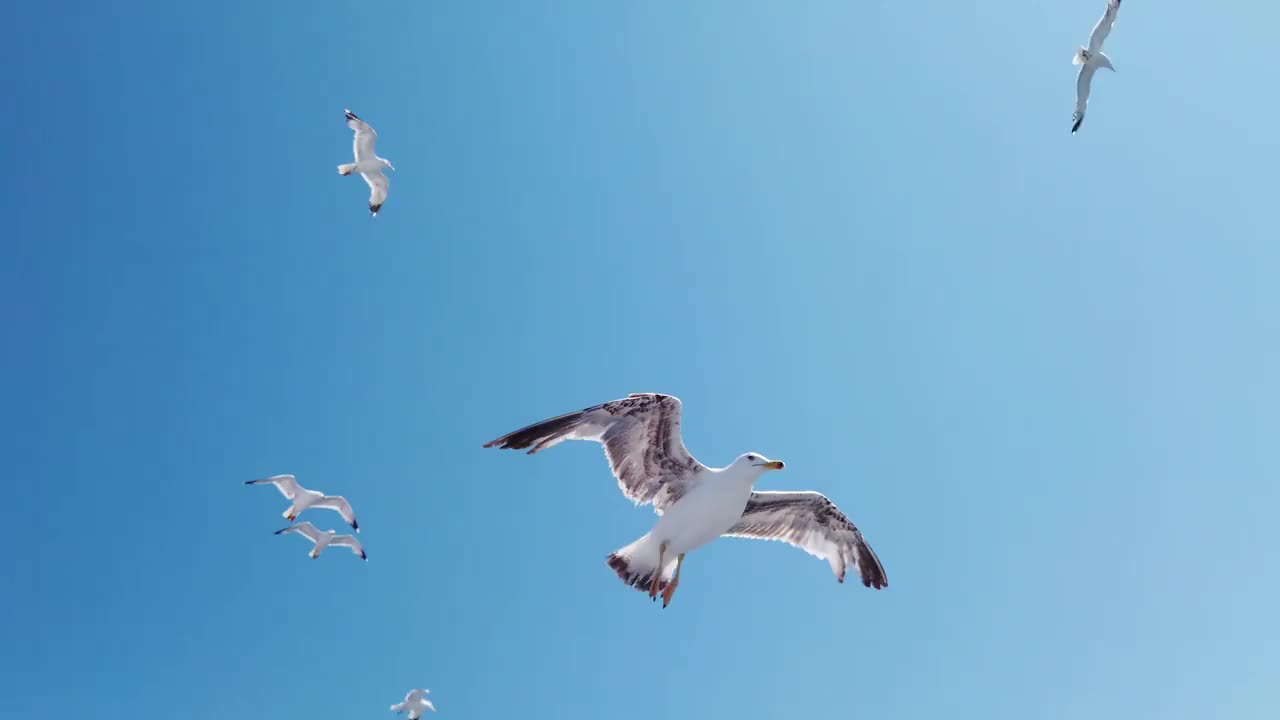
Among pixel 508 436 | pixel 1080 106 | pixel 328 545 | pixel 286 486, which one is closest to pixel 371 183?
pixel 286 486

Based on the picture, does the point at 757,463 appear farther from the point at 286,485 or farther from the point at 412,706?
the point at 412,706

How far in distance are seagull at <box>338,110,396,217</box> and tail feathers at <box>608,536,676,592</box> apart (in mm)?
11687

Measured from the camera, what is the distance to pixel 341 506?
21.7 meters

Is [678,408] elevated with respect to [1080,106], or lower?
lower

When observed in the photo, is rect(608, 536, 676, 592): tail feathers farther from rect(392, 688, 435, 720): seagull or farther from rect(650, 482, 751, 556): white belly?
rect(392, 688, 435, 720): seagull

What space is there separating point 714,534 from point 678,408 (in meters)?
1.64

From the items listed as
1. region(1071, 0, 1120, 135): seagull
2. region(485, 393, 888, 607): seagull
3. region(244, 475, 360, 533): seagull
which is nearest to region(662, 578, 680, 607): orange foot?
region(485, 393, 888, 607): seagull

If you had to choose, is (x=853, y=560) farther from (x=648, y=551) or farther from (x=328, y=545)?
(x=328, y=545)

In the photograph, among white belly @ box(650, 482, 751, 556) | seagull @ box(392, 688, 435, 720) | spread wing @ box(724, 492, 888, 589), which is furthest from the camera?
seagull @ box(392, 688, 435, 720)

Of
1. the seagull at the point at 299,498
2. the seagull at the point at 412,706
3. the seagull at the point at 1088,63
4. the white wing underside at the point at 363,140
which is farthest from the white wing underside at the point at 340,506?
the seagull at the point at 1088,63

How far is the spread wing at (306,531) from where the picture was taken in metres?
21.4

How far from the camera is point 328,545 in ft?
73.8

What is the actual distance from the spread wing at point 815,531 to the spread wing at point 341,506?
11.6 meters

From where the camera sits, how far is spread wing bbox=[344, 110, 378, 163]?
64.8 ft
